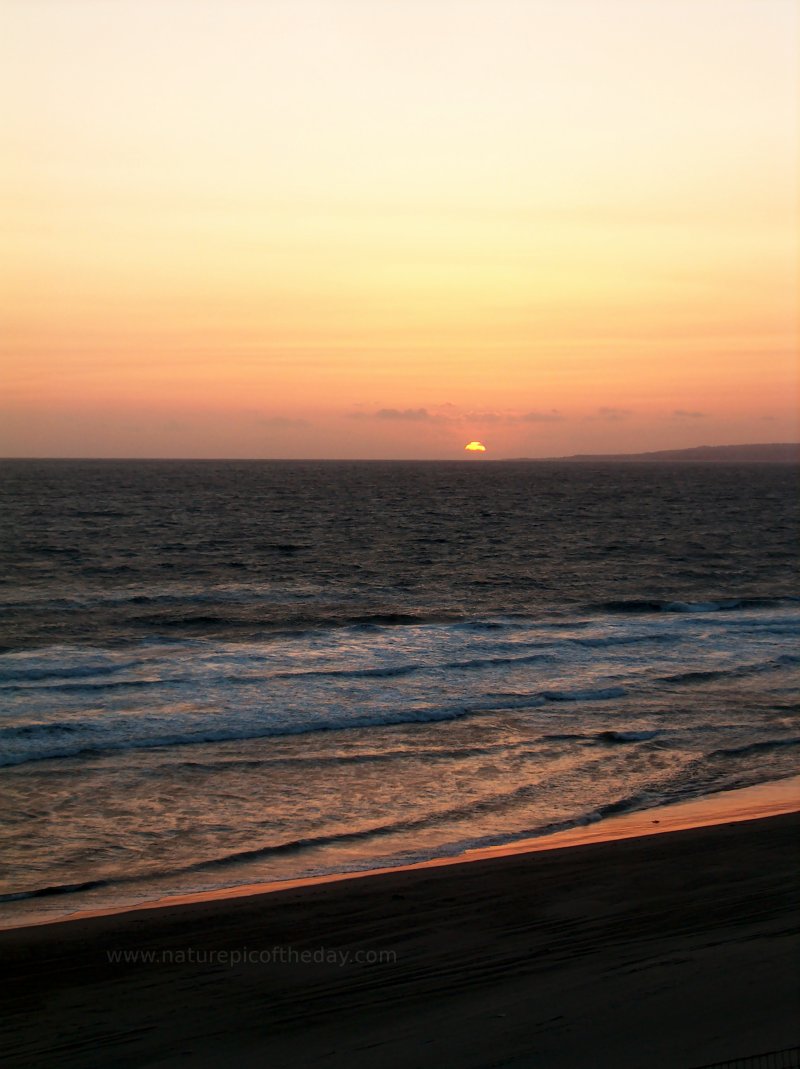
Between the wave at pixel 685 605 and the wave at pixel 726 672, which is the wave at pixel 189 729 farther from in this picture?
the wave at pixel 685 605

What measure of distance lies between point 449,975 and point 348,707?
9271 millimetres

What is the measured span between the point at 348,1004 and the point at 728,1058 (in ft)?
7.77

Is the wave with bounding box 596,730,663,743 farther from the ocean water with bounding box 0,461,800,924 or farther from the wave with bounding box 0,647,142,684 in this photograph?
the wave with bounding box 0,647,142,684

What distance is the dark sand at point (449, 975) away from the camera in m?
6.05

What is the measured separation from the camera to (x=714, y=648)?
74.0ft

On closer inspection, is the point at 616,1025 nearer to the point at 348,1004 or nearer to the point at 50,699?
the point at 348,1004

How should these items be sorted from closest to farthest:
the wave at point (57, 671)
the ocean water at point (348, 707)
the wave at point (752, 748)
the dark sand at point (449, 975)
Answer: the dark sand at point (449, 975), the ocean water at point (348, 707), the wave at point (752, 748), the wave at point (57, 671)

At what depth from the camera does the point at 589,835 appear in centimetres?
1041

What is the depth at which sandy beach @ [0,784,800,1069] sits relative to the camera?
Answer: 19.9 ft

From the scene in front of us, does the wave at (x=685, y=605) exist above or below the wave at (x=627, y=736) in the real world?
below

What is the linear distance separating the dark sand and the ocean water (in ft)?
3.46

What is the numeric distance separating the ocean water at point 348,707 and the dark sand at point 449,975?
1053 mm

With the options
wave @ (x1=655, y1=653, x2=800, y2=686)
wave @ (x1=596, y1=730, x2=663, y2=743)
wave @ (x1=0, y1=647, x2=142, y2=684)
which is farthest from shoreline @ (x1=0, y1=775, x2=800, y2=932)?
wave @ (x1=0, y1=647, x2=142, y2=684)

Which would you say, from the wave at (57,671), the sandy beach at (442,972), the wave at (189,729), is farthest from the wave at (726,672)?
the wave at (57,671)
